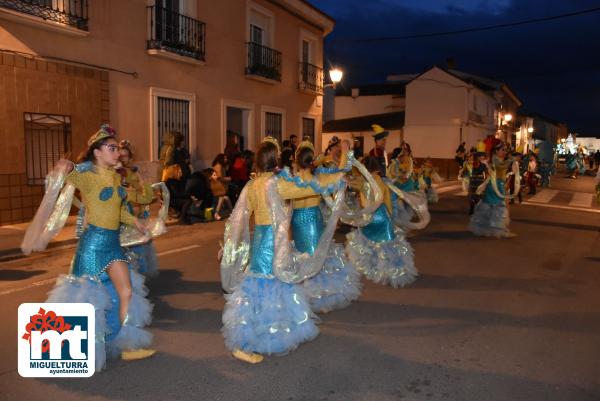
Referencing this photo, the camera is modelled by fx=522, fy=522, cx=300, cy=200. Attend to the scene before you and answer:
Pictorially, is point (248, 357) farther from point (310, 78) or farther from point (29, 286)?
point (310, 78)

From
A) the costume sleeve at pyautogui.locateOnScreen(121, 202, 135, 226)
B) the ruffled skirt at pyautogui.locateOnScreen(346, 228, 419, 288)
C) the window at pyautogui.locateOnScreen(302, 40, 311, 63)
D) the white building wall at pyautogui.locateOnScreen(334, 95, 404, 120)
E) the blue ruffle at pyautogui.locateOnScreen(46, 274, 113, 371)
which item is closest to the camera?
the blue ruffle at pyautogui.locateOnScreen(46, 274, 113, 371)

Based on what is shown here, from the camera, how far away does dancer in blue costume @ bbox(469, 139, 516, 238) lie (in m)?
10.5

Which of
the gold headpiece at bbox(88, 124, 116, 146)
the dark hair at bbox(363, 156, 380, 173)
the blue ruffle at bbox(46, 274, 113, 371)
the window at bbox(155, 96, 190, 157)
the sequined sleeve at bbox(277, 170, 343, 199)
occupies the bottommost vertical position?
the blue ruffle at bbox(46, 274, 113, 371)

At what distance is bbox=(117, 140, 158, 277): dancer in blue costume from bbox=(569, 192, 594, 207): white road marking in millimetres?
15212

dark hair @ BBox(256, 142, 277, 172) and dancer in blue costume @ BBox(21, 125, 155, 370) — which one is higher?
dark hair @ BBox(256, 142, 277, 172)

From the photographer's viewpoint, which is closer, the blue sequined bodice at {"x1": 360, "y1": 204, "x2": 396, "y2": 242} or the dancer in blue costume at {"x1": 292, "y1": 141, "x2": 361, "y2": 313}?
the dancer in blue costume at {"x1": 292, "y1": 141, "x2": 361, "y2": 313}

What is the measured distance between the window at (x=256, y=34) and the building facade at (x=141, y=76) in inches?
1.4

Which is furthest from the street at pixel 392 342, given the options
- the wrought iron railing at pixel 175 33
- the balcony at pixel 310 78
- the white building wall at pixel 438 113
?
the white building wall at pixel 438 113

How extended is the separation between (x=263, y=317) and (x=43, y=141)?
9281 millimetres

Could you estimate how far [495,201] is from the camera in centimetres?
1055

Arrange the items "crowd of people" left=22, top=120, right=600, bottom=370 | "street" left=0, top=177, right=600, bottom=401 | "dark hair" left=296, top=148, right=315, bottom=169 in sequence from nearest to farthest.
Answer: "street" left=0, top=177, right=600, bottom=401, "crowd of people" left=22, top=120, right=600, bottom=370, "dark hair" left=296, top=148, right=315, bottom=169

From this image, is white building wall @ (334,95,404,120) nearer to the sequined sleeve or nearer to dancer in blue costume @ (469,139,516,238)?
dancer in blue costume @ (469,139,516,238)

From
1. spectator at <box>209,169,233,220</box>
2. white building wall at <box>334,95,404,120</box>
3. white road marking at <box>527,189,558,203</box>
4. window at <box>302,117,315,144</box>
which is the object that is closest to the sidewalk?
spectator at <box>209,169,233,220</box>

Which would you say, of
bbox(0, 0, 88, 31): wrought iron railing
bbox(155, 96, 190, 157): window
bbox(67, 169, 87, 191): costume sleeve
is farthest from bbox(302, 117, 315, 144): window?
bbox(67, 169, 87, 191): costume sleeve
